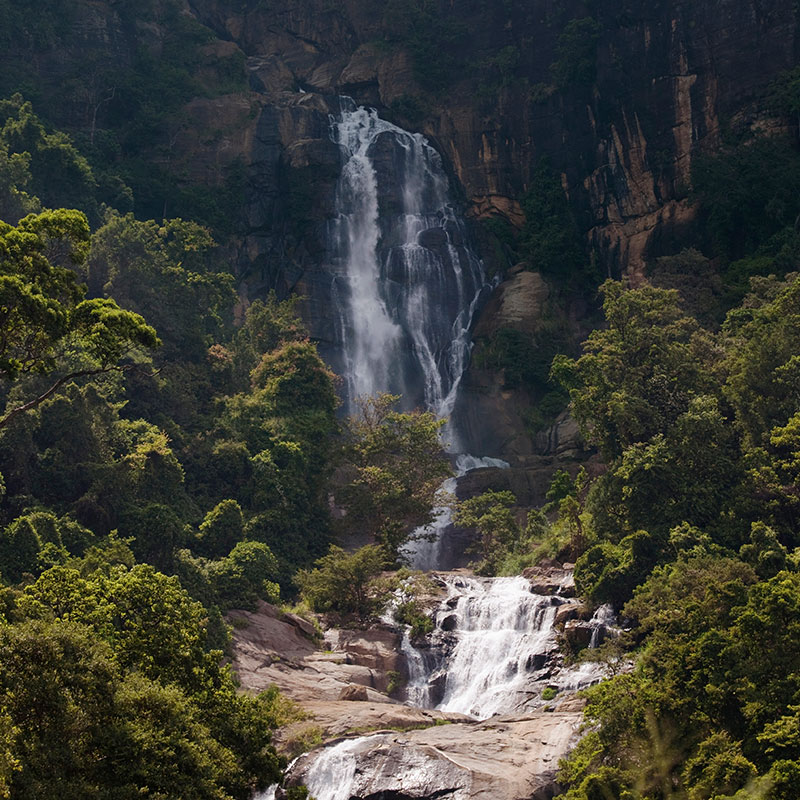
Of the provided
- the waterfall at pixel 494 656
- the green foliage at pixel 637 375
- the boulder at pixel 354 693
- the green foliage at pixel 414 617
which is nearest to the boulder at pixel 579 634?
the waterfall at pixel 494 656

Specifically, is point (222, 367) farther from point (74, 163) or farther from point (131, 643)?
point (131, 643)

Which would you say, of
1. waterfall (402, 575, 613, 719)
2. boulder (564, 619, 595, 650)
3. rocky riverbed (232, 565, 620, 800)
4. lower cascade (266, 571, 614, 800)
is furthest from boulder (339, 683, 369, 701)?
boulder (564, 619, 595, 650)

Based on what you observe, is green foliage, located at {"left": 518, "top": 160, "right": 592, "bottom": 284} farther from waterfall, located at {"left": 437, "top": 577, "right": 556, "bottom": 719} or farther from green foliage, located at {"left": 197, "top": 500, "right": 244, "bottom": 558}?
green foliage, located at {"left": 197, "top": 500, "right": 244, "bottom": 558}

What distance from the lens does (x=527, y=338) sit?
4650cm

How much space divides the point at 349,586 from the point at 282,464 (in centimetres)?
687

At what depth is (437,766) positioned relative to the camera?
18203mm

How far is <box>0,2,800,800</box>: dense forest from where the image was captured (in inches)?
614

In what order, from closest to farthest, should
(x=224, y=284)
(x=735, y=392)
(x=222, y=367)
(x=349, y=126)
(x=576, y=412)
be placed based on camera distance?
(x=735, y=392) → (x=576, y=412) → (x=222, y=367) → (x=224, y=284) → (x=349, y=126)

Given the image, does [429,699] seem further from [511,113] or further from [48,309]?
[511,113]

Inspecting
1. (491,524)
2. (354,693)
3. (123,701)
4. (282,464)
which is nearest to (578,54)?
(491,524)

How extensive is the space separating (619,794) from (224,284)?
31.4m

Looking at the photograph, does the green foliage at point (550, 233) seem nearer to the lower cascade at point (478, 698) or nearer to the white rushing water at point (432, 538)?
the white rushing water at point (432, 538)

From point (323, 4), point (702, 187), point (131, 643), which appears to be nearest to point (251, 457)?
point (131, 643)

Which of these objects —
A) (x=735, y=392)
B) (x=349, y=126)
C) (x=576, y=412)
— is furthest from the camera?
(x=349, y=126)
